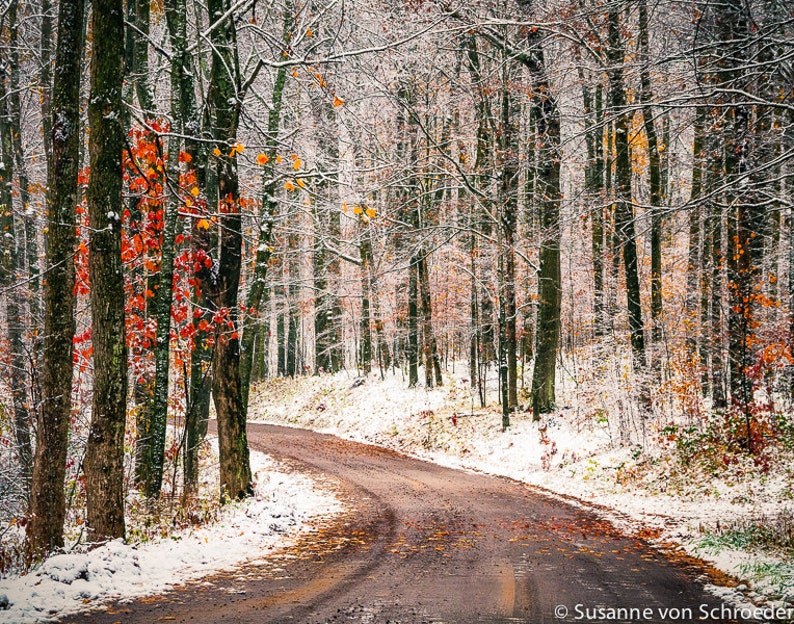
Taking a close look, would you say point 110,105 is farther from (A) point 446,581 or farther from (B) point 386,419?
(B) point 386,419

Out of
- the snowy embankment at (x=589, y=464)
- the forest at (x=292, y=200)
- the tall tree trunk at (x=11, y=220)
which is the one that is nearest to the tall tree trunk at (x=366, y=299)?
the forest at (x=292, y=200)

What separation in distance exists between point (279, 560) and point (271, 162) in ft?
27.6

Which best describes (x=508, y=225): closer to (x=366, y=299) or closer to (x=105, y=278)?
(x=366, y=299)

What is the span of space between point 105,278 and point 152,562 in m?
3.51

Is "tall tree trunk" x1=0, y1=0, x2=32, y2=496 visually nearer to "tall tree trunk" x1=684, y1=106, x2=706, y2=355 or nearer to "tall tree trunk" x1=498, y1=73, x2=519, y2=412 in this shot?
"tall tree trunk" x1=498, y1=73, x2=519, y2=412

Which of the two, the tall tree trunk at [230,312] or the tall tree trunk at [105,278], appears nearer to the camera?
the tall tree trunk at [105,278]

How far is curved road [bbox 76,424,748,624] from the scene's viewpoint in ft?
17.6

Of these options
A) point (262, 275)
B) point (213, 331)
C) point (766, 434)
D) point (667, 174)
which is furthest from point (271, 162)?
point (667, 174)

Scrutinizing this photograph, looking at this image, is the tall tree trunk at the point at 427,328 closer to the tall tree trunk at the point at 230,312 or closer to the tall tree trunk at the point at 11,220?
the tall tree trunk at the point at 230,312

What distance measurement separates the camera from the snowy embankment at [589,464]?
8.40 meters

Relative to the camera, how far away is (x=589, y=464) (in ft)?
45.8

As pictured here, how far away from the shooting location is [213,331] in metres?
10.9

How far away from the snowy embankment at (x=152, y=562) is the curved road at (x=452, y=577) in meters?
0.36

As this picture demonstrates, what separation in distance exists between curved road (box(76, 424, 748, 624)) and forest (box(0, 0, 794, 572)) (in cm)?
236
